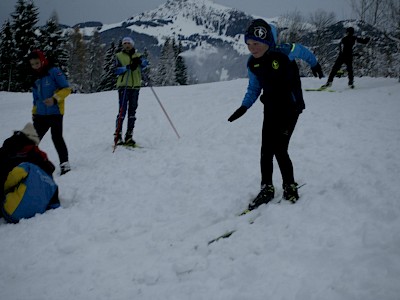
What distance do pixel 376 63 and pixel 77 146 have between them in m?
40.5

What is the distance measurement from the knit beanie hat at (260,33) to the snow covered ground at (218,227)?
2018 mm

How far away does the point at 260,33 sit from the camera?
351 cm

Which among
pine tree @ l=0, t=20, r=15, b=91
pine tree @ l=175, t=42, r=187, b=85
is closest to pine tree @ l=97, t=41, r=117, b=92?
pine tree @ l=0, t=20, r=15, b=91

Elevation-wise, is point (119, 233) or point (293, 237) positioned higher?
point (293, 237)

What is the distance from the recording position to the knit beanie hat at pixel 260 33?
3.51 meters

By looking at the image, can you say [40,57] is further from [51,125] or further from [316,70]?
[316,70]

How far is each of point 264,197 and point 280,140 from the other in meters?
0.79

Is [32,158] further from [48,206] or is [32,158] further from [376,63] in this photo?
[376,63]

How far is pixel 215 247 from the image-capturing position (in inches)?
121

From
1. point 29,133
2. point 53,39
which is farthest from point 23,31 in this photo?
point 29,133

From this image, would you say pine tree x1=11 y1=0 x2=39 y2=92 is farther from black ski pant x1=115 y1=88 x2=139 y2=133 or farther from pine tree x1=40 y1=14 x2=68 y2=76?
black ski pant x1=115 y1=88 x2=139 y2=133

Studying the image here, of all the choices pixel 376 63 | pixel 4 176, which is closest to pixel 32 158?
pixel 4 176

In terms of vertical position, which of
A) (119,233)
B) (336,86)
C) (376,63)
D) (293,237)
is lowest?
(119,233)

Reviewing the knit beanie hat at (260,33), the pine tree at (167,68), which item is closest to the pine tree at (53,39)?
the pine tree at (167,68)
